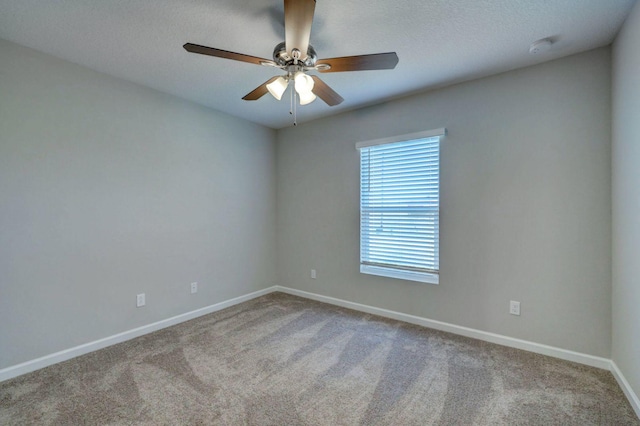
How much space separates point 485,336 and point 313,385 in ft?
5.68

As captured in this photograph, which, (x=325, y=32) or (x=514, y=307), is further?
(x=514, y=307)

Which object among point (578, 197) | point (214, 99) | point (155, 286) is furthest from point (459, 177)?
point (155, 286)


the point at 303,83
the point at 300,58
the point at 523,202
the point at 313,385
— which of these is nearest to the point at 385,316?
the point at 313,385

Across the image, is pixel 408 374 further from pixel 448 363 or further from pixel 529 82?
pixel 529 82

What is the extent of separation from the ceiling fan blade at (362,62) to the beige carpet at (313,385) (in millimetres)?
2109

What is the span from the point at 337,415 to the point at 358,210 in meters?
2.26

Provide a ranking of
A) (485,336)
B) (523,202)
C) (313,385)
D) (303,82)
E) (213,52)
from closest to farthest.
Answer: (213,52), (303,82), (313,385), (523,202), (485,336)

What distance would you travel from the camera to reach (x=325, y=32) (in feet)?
6.63

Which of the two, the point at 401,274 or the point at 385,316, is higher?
the point at 401,274

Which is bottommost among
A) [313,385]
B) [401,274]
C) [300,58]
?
[313,385]

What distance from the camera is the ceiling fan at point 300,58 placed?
1454mm

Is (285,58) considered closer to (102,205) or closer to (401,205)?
(401,205)

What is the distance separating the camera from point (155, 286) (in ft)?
9.88

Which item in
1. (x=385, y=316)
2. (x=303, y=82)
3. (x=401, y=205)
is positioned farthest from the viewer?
(x=385, y=316)
